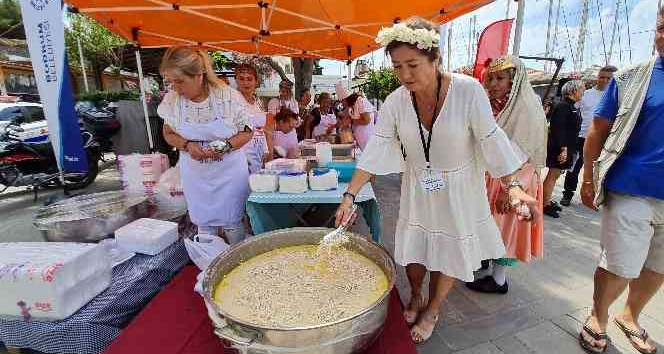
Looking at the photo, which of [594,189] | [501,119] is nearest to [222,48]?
[501,119]

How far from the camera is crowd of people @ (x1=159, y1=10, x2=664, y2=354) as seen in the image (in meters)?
1.48

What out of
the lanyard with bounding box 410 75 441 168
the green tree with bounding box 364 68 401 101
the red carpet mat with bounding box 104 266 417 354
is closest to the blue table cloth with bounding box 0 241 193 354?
the red carpet mat with bounding box 104 266 417 354

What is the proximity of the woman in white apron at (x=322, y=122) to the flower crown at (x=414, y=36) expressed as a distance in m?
4.14

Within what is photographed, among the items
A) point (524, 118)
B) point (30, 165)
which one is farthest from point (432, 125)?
point (30, 165)

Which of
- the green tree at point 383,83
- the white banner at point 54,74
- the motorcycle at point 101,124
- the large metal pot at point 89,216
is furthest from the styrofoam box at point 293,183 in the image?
the green tree at point 383,83

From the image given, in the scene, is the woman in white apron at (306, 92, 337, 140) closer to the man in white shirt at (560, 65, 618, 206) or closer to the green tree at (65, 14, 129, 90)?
the man in white shirt at (560, 65, 618, 206)

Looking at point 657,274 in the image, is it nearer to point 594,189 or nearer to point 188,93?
point 594,189

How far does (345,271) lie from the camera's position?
64.0 inches

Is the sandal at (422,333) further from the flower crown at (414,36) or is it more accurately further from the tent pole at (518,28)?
the tent pole at (518,28)

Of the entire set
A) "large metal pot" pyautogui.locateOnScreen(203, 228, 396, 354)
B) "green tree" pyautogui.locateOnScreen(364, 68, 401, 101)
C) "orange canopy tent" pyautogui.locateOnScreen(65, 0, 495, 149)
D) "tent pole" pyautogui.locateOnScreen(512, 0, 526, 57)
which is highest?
"green tree" pyautogui.locateOnScreen(364, 68, 401, 101)

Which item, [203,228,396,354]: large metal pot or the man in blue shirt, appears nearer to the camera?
[203,228,396,354]: large metal pot

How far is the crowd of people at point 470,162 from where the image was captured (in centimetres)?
148

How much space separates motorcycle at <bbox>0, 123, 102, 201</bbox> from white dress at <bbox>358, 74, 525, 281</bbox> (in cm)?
486

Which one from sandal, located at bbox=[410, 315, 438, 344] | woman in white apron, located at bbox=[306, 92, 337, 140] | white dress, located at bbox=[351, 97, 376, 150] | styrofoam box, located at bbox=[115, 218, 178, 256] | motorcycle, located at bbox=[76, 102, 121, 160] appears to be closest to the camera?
sandal, located at bbox=[410, 315, 438, 344]
